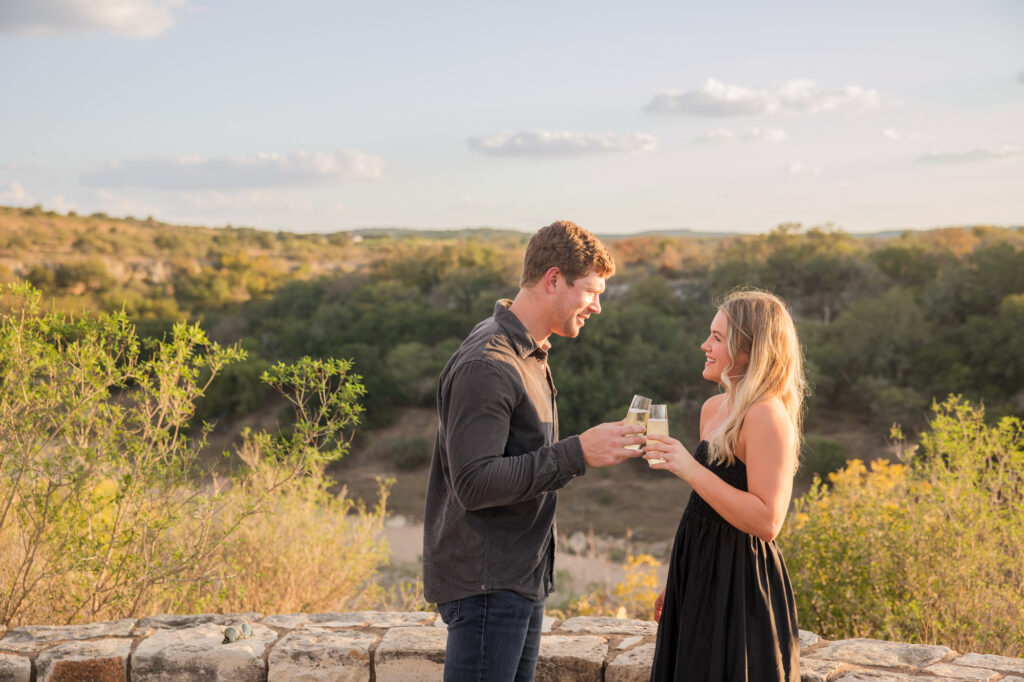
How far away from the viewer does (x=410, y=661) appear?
2.72 meters

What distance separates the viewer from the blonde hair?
189cm

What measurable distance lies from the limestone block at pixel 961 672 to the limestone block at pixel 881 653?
4cm

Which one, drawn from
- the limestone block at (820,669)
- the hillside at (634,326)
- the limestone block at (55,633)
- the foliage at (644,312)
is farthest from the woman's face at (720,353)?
the foliage at (644,312)

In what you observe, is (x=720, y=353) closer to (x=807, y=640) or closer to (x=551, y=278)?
(x=551, y=278)

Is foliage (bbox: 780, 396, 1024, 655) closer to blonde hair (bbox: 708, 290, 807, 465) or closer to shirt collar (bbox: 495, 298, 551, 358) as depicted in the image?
blonde hair (bbox: 708, 290, 807, 465)

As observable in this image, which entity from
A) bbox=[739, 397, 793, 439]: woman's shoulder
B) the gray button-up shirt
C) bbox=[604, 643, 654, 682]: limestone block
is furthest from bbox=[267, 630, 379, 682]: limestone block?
bbox=[739, 397, 793, 439]: woman's shoulder

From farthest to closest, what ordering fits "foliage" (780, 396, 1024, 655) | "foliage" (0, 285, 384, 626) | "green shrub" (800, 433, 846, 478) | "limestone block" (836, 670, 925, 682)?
"green shrub" (800, 433, 846, 478), "foliage" (780, 396, 1024, 655), "foliage" (0, 285, 384, 626), "limestone block" (836, 670, 925, 682)

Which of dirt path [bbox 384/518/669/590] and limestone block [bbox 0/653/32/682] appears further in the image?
dirt path [bbox 384/518/669/590]

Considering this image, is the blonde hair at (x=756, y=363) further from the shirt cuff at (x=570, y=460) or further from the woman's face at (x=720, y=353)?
the shirt cuff at (x=570, y=460)

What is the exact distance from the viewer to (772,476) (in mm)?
1812

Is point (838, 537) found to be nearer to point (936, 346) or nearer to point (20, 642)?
point (20, 642)

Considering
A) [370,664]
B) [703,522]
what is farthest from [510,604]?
[370,664]

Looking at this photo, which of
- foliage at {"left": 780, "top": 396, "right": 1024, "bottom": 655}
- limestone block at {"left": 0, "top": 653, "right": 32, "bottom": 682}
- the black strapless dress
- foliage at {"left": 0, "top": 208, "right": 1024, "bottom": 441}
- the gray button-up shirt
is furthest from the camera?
foliage at {"left": 0, "top": 208, "right": 1024, "bottom": 441}

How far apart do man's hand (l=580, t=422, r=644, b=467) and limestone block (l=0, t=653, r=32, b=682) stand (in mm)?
2172
